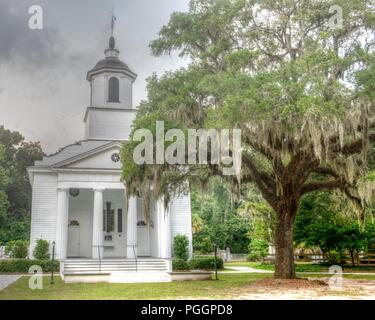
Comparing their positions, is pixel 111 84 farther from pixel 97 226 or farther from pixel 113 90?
pixel 97 226

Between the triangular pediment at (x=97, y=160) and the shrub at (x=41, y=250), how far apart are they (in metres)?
4.42

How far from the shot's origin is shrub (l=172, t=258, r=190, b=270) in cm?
2447

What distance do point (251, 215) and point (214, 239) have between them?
17624mm

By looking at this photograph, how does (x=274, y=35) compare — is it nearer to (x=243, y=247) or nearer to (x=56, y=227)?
(x=56, y=227)

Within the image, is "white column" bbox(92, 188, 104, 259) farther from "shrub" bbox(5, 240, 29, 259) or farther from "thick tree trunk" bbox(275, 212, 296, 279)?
"thick tree trunk" bbox(275, 212, 296, 279)

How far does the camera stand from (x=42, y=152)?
54844 millimetres

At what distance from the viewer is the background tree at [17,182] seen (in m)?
46.5

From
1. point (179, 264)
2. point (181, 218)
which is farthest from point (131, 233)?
point (181, 218)

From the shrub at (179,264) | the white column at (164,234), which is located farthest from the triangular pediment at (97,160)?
the shrub at (179,264)

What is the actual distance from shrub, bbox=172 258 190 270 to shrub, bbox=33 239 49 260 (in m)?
7.27

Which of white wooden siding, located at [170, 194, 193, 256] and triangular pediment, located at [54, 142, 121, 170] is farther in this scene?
white wooden siding, located at [170, 194, 193, 256]

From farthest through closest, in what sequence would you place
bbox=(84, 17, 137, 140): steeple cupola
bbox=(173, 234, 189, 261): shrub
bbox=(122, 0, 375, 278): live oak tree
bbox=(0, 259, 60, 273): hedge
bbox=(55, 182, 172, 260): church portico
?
1. bbox=(84, 17, 137, 140): steeple cupola
2. bbox=(173, 234, 189, 261): shrub
3. bbox=(55, 182, 172, 260): church portico
4. bbox=(0, 259, 60, 273): hedge
5. bbox=(122, 0, 375, 278): live oak tree

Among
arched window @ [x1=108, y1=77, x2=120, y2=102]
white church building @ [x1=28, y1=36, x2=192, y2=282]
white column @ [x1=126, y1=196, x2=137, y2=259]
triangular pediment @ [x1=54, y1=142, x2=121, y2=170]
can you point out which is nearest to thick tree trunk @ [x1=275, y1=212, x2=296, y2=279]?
white church building @ [x1=28, y1=36, x2=192, y2=282]

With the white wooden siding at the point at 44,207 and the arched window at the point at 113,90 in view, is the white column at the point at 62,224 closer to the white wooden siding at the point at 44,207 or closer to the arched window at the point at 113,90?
the white wooden siding at the point at 44,207
